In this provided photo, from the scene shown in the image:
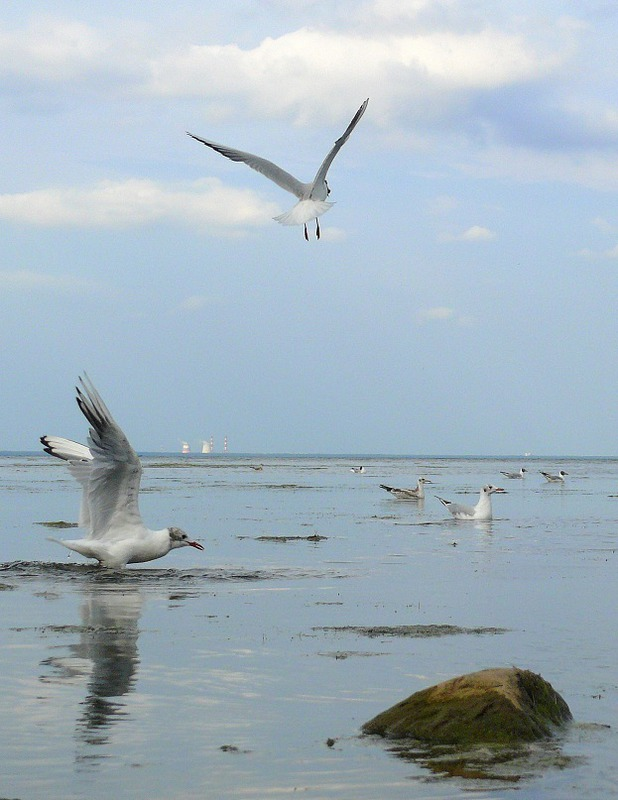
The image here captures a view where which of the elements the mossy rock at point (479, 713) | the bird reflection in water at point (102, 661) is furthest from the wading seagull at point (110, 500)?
the mossy rock at point (479, 713)

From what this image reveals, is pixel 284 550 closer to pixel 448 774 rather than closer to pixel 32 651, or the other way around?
pixel 32 651

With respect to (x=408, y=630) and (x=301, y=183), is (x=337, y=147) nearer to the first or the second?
(x=301, y=183)

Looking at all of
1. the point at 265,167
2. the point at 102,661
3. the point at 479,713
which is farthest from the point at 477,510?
the point at 479,713

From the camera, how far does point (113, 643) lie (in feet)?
34.5

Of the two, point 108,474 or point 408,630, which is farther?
point 108,474

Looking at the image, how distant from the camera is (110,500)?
15016 mm

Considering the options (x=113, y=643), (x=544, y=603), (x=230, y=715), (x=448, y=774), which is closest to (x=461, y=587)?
(x=544, y=603)

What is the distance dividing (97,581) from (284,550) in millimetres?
5163

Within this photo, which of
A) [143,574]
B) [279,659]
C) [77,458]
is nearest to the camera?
[279,659]

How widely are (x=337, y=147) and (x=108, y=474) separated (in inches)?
198

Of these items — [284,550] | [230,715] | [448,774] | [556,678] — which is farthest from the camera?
[284,550]

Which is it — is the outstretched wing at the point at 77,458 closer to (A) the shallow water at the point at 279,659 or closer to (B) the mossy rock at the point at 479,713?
(A) the shallow water at the point at 279,659

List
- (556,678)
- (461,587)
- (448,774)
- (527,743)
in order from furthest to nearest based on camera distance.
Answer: (461,587)
(556,678)
(527,743)
(448,774)

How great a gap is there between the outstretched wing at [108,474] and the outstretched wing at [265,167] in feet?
14.5
